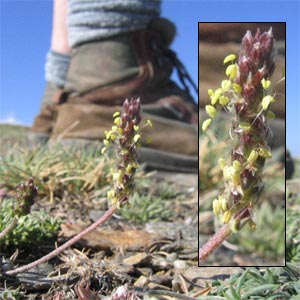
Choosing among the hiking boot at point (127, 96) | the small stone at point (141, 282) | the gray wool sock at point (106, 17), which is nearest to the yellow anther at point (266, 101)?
the small stone at point (141, 282)

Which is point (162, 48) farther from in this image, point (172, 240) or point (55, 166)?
point (172, 240)

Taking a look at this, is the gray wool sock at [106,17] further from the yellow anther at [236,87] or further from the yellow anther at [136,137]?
the yellow anther at [236,87]

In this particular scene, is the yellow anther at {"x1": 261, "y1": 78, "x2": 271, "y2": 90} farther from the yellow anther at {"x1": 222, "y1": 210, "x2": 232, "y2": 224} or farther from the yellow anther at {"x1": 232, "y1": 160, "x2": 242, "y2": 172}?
the yellow anther at {"x1": 222, "y1": 210, "x2": 232, "y2": 224}

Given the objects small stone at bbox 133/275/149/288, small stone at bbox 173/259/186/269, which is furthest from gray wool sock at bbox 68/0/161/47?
small stone at bbox 133/275/149/288

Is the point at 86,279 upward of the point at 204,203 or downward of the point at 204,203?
downward

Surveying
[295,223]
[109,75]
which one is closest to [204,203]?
[295,223]

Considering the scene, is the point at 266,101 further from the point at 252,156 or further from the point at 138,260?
the point at 138,260
